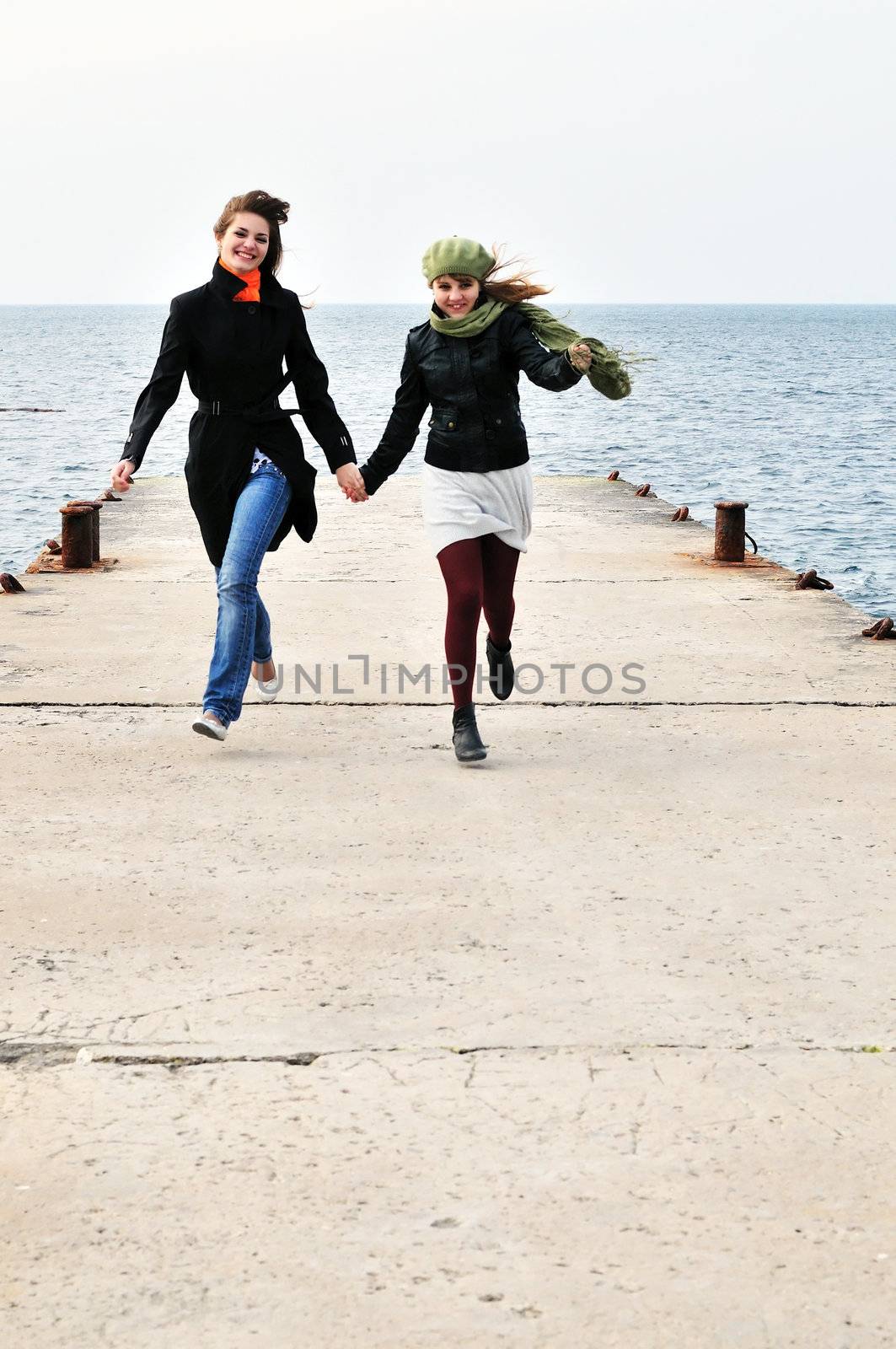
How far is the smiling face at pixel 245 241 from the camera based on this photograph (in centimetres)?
602

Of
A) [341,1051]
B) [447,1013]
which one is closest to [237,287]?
[447,1013]

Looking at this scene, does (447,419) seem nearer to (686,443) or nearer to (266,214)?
(266,214)

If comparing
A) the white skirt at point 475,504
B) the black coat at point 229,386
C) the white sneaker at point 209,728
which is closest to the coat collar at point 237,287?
the black coat at point 229,386

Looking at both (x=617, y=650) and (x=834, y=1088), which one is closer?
(x=834, y=1088)

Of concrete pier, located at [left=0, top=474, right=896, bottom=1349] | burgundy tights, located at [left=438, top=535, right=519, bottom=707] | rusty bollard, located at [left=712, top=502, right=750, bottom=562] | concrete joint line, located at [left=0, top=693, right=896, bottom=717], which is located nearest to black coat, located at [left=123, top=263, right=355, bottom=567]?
burgundy tights, located at [left=438, top=535, right=519, bottom=707]

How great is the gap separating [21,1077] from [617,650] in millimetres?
4954

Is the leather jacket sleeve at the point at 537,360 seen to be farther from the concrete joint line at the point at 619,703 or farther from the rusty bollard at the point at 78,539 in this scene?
the rusty bollard at the point at 78,539

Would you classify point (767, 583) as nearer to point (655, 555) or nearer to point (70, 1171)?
point (655, 555)

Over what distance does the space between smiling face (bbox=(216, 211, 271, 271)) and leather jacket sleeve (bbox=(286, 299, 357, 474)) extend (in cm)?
25

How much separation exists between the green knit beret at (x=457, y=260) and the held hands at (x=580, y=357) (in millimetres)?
527

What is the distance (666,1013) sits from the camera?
3.67m

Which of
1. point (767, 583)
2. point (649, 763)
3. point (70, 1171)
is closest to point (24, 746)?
point (649, 763)

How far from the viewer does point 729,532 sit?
35.1 ft

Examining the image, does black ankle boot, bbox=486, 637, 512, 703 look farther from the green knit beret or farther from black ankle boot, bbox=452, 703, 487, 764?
the green knit beret
